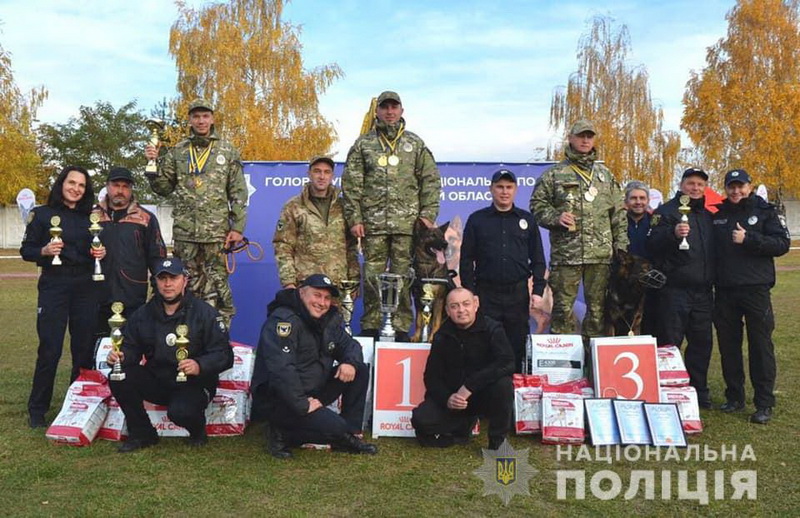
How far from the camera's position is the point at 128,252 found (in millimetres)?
5168

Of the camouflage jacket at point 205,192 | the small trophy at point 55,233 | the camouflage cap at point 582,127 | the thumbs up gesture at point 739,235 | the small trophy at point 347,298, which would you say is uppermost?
the camouflage cap at point 582,127

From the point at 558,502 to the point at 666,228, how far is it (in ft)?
9.04

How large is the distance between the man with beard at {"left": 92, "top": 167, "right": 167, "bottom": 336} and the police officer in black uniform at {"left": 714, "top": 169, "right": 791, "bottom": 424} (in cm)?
451

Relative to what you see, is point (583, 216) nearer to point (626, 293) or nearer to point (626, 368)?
point (626, 293)

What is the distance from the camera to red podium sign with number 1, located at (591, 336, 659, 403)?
490cm

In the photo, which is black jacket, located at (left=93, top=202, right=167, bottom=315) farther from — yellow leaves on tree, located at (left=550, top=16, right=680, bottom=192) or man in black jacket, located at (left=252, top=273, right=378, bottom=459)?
yellow leaves on tree, located at (left=550, top=16, right=680, bottom=192)

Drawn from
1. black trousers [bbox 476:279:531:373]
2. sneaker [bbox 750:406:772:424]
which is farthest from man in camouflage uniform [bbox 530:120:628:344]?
sneaker [bbox 750:406:772:424]

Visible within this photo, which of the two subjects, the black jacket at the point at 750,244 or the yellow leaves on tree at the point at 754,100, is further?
the yellow leaves on tree at the point at 754,100

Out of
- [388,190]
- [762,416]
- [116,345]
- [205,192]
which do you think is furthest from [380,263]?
[762,416]

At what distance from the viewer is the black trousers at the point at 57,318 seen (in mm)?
4883

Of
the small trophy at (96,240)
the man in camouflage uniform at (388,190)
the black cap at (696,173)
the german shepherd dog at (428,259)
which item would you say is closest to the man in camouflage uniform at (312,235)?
the man in camouflage uniform at (388,190)

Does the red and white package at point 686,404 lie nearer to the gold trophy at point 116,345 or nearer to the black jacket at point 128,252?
the gold trophy at point 116,345

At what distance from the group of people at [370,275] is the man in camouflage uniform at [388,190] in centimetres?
2

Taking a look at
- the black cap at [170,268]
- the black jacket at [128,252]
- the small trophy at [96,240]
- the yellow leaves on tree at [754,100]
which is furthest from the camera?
the yellow leaves on tree at [754,100]
